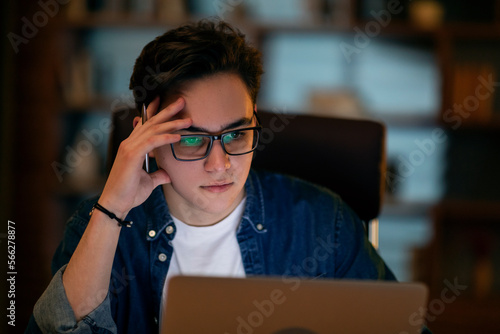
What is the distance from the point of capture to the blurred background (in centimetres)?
287

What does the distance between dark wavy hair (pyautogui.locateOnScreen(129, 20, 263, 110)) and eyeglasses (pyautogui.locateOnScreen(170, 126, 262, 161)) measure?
12 cm

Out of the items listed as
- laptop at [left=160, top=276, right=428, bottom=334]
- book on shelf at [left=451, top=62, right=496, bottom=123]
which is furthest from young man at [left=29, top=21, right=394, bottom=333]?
book on shelf at [left=451, top=62, right=496, bottom=123]

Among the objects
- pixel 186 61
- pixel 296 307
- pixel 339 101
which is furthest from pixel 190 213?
pixel 339 101

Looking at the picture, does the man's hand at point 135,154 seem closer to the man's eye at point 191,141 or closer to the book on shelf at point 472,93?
the man's eye at point 191,141

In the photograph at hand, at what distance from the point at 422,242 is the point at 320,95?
3.33 feet

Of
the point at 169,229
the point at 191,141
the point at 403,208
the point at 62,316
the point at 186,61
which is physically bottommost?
the point at 403,208

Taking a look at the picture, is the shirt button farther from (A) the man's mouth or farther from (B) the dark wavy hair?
(B) the dark wavy hair

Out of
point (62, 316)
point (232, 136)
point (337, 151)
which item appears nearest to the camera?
point (62, 316)

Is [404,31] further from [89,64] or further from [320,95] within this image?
[89,64]

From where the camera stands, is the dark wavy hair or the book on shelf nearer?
the dark wavy hair

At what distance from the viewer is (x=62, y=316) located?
109cm

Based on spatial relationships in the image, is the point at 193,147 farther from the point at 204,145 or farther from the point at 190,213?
the point at 190,213

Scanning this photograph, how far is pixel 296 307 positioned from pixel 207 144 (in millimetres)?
512

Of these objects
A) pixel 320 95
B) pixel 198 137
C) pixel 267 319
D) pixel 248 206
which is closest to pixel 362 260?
pixel 248 206
